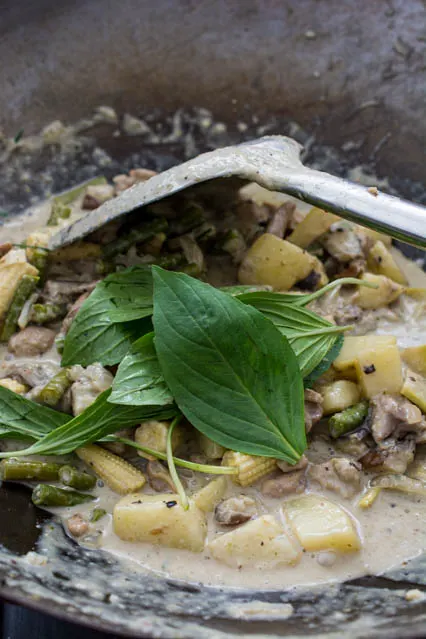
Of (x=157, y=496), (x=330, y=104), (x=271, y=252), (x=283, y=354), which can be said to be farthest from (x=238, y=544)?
(x=330, y=104)

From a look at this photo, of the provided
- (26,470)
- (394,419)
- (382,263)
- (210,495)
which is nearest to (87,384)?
(26,470)

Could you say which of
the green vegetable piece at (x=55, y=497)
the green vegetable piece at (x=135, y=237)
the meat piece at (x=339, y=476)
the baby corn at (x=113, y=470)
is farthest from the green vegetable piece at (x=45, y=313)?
the meat piece at (x=339, y=476)

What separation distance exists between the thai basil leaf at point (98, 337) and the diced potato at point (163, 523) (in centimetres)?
51

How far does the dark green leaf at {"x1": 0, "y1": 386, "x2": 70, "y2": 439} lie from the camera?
2.57m

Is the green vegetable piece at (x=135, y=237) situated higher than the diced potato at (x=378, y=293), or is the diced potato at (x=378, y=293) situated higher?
the green vegetable piece at (x=135, y=237)

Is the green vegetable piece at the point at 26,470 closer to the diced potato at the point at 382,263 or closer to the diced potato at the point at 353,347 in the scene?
the diced potato at the point at 353,347

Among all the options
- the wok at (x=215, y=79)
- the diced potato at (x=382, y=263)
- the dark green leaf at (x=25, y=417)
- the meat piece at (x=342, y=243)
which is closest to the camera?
the dark green leaf at (x=25, y=417)

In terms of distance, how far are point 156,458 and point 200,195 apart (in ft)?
3.88

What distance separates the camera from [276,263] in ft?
10.3

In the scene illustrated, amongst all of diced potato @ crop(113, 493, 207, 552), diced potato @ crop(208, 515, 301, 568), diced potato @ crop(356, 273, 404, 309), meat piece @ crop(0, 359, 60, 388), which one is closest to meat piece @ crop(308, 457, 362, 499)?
diced potato @ crop(208, 515, 301, 568)

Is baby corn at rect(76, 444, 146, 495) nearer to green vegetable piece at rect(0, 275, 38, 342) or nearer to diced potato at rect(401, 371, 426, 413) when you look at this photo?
green vegetable piece at rect(0, 275, 38, 342)

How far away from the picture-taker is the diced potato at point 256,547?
7.73 ft

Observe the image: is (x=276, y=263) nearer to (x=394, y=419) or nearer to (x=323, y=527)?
(x=394, y=419)

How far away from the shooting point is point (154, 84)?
3.94 m
